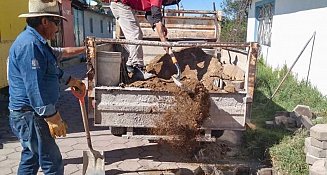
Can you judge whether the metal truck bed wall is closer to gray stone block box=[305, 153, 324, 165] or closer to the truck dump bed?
the truck dump bed

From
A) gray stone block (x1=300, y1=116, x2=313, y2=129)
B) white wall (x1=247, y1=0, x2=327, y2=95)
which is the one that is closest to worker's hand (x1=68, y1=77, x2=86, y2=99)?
gray stone block (x1=300, y1=116, x2=313, y2=129)

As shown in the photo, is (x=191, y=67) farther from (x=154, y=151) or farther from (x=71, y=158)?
(x=71, y=158)

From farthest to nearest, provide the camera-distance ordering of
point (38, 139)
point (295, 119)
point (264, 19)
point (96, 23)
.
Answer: point (96, 23) → point (264, 19) → point (295, 119) → point (38, 139)

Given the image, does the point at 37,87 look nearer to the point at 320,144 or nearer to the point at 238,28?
the point at 320,144

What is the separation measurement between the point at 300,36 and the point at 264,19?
14.1 ft

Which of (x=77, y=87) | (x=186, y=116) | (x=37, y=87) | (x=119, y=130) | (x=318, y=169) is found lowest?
(x=318, y=169)

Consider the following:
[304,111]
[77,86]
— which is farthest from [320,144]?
[77,86]

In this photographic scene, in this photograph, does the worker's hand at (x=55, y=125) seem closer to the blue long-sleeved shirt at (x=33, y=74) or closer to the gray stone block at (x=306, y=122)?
the blue long-sleeved shirt at (x=33, y=74)

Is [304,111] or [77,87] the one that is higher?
[77,87]

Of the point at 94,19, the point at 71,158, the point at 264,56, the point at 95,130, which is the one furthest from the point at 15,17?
the point at 94,19

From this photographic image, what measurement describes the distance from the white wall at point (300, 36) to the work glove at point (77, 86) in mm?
5003

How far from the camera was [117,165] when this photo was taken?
400 cm

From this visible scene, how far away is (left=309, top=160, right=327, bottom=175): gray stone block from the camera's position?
3.04 meters

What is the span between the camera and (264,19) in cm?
1248
